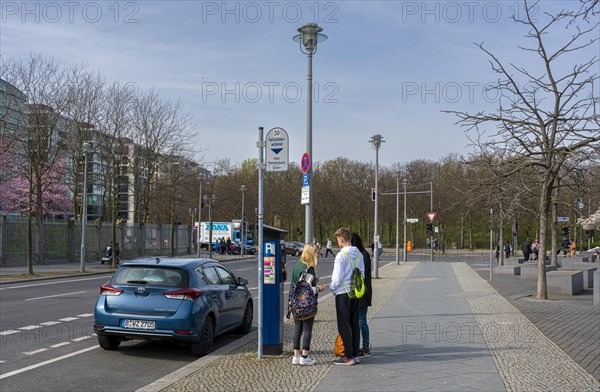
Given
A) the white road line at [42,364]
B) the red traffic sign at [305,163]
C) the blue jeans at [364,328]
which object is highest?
the red traffic sign at [305,163]

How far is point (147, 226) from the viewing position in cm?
5012

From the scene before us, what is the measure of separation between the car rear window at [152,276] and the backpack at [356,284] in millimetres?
2656

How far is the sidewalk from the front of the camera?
283 inches

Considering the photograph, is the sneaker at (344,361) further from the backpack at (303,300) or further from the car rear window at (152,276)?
the car rear window at (152,276)

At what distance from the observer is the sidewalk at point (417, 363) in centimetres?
718

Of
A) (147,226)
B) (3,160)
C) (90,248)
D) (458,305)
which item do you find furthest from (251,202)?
(458,305)

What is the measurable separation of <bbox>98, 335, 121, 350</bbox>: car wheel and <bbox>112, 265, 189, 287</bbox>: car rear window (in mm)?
883

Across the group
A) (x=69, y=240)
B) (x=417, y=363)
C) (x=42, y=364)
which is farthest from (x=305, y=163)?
(x=69, y=240)

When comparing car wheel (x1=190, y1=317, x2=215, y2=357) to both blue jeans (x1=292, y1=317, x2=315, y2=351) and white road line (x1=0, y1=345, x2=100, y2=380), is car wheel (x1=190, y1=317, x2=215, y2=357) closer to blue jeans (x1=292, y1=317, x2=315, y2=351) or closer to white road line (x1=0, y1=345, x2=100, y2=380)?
blue jeans (x1=292, y1=317, x2=315, y2=351)

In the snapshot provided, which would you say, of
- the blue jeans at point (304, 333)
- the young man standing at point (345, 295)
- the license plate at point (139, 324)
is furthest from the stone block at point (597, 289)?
the license plate at point (139, 324)

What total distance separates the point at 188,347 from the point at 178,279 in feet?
4.78

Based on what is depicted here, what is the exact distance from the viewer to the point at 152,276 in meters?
9.68

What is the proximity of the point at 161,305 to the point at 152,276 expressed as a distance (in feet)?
2.09

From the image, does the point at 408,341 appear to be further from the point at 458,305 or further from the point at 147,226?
the point at 147,226
